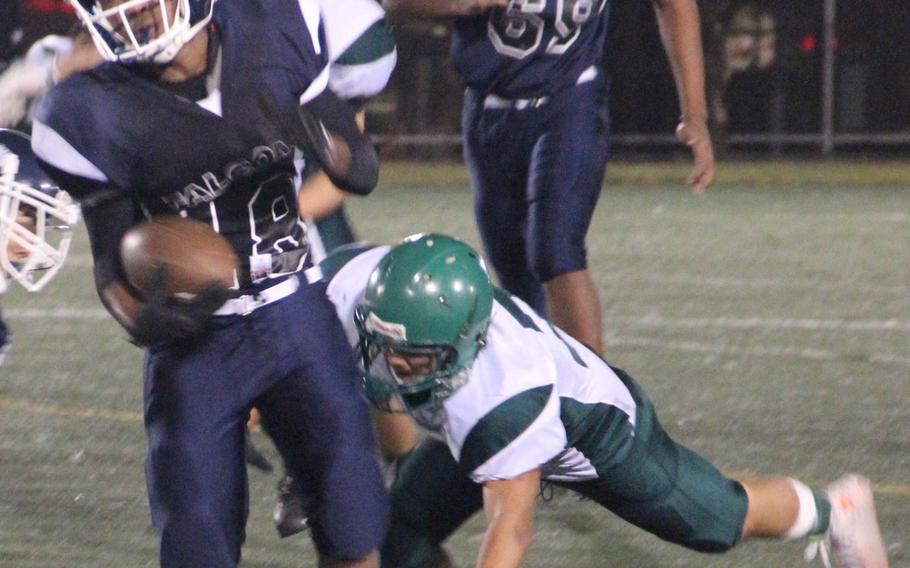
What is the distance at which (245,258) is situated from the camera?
2.79 m

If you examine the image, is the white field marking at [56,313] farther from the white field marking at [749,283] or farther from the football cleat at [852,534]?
the football cleat at [852,534]

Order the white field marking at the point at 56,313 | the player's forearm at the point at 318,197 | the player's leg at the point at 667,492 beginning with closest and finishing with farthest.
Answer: the player's leg at the point at 667,492 → the player's forearm at the point at 318,197 → the white field marking at the point at 56,313

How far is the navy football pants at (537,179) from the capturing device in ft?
13.6

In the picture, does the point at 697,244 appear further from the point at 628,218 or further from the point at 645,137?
the point at 645,137

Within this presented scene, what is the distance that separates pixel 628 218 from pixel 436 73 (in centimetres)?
570

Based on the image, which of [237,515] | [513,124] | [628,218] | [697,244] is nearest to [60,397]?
[513,124]

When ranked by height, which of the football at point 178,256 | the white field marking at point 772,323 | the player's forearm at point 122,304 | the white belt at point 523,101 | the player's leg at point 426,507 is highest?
the football at point 178,256

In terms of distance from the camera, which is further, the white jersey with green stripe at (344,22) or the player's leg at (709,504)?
the white jersey with green stripe at (344,22)

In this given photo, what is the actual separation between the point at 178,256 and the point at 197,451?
1.08 ft

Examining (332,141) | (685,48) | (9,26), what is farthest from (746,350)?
(9,26)

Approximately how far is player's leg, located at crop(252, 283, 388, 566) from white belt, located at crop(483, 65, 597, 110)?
1.53 m

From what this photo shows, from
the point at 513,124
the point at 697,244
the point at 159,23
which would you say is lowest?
the point at 697,244

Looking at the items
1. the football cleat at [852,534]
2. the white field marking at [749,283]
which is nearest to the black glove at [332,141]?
the football cleat at [852,534]

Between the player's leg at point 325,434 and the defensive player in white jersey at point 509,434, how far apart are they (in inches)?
2.9
